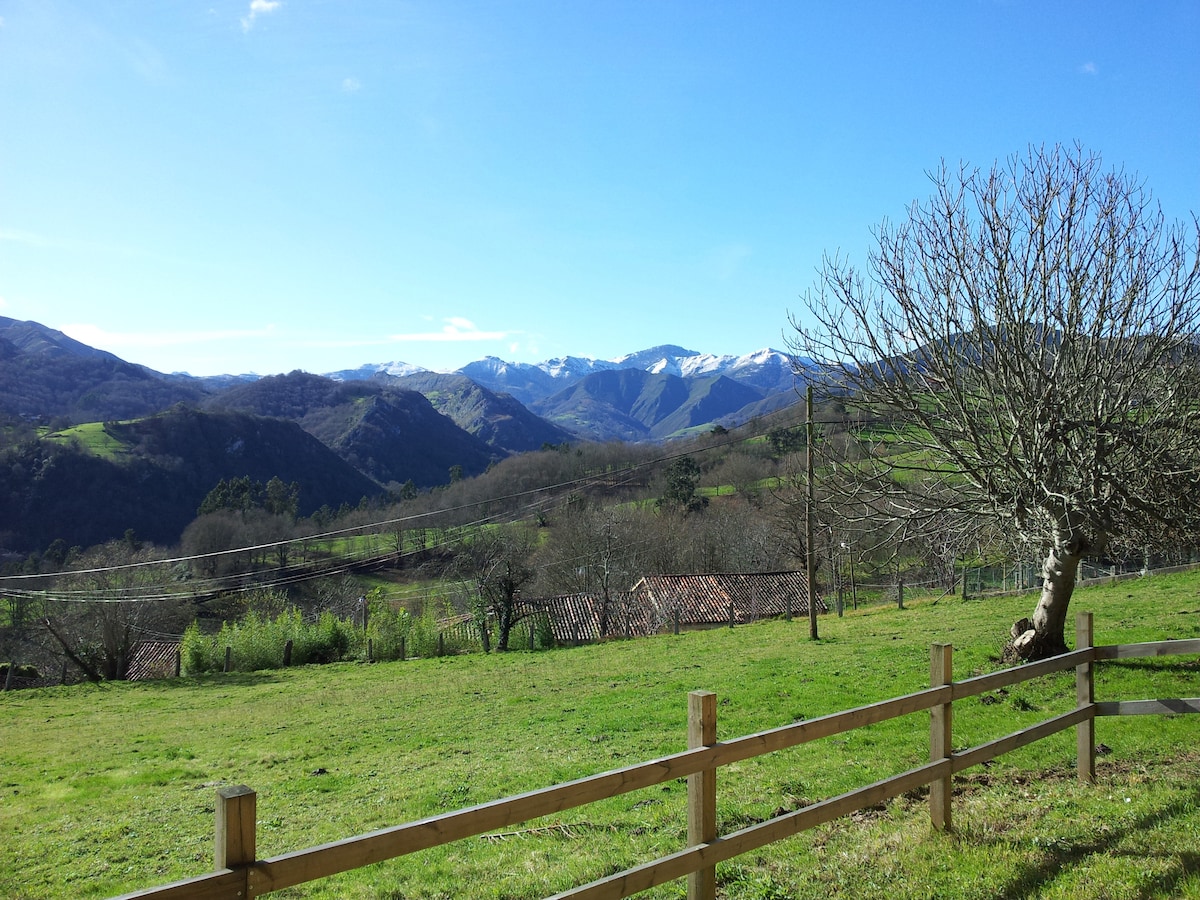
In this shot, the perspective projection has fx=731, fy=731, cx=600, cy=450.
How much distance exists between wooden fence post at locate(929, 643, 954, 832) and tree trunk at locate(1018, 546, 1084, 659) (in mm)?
7382

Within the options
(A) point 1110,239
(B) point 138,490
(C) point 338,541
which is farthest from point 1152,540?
(B) point 138,490

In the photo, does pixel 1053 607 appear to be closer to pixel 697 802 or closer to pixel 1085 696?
pixel 1085 696

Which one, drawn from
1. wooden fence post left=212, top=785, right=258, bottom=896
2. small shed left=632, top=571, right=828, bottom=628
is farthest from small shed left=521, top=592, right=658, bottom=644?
wooden fence post left=212, top=785, right=258, bottom=896

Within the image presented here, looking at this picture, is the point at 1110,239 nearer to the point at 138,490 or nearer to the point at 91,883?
the point at 91,883

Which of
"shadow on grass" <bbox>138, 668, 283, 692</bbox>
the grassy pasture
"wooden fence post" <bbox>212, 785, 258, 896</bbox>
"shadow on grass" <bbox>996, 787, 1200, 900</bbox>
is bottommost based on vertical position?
"shadow on grass" <bbox>138, 668, 283, 692</bbox>

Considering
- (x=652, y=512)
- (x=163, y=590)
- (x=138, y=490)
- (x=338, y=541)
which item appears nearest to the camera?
(x=163, y=590)

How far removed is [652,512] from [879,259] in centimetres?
6649

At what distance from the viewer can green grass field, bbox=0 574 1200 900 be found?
5.29 m

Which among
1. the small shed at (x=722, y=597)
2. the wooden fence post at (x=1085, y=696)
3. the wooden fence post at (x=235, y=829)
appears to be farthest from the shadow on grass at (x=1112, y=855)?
the small shed at (x=722, y=597)

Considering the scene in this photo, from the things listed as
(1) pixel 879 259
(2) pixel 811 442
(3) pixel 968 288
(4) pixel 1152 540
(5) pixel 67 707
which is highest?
(1) pixel 879 259

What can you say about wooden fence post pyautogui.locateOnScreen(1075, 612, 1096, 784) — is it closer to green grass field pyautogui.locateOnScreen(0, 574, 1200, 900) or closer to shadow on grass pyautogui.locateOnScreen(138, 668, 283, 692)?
green grass field pyautogui.locateOnScreen(0, 574, 1200, 900)

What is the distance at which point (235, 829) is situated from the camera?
110 inches

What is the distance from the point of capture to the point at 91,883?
7492 millimetres

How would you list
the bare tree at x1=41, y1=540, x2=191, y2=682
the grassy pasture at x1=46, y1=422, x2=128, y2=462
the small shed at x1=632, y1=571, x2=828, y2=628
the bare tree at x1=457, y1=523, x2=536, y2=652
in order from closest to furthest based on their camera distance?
the bare tree at x1=41, y1=540, x2=191, y2=682 < the bare tree at x1=457, y1=523, x2=536, y2=652 < the small shed at x1=632, y1=571, x2=828, y2=628 < the grassy pasture at x1=46, y1=422, x2=128, y2=462
